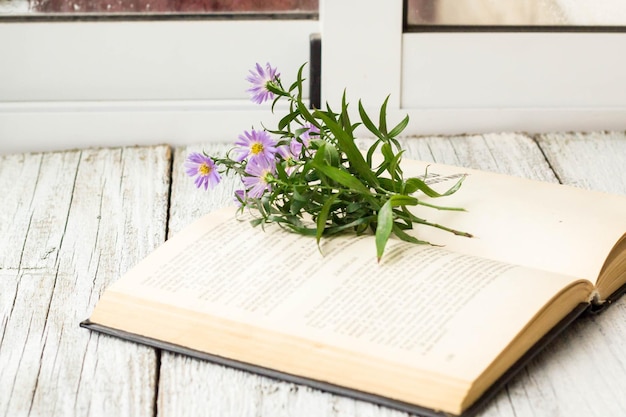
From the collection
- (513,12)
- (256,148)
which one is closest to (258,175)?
(256,148)

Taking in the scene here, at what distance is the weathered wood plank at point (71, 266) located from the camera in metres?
0.72

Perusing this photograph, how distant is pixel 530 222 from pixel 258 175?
238mm

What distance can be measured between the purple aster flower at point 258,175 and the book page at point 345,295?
0.12 feet

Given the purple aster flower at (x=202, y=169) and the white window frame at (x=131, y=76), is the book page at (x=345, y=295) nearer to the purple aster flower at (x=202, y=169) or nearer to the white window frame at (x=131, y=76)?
the purple aster flower at (x=202, y=169)

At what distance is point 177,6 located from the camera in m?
1.26

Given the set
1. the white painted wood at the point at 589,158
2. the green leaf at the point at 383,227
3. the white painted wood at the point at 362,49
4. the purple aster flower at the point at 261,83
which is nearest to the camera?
the green leaf at the point at 383,227

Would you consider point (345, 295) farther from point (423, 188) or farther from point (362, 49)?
point (362, 49)

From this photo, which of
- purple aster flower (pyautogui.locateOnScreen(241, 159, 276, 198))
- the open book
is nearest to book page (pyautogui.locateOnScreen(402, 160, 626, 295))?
the open book

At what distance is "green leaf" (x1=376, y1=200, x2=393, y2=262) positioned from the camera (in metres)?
0.76

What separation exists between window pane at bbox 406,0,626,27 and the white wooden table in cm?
15

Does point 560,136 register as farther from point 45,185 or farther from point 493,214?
point 45,185

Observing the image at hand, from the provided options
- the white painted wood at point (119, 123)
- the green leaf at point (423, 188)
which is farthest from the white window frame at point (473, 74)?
the green leaf at point (423, 188)

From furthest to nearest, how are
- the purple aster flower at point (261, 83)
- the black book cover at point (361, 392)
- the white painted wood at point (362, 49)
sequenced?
the white painted wood at point (362, 49) < the purple aster flower at point (261, 83) < the black book cover at point (361, 392)

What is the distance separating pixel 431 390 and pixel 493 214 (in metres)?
0.26
